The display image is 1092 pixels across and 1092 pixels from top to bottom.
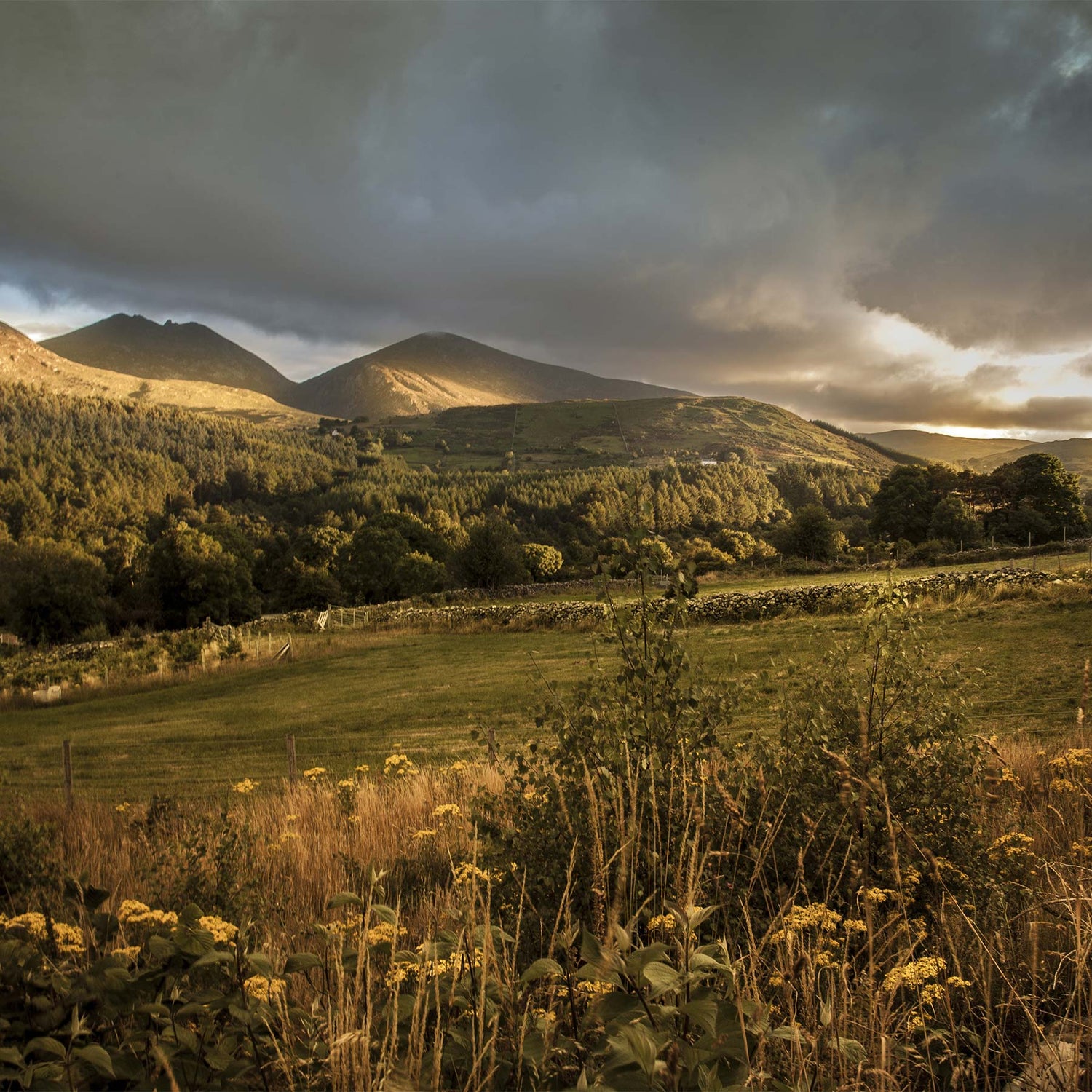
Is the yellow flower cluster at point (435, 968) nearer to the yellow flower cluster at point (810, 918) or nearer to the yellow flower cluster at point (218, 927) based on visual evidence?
the yellow flower cluster at point (218, 927)

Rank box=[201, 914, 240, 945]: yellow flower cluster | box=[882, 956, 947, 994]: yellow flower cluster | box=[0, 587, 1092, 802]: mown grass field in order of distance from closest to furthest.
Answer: box=[201, 914, 240, 945]: yellow flower cluster
box=[882, 956, 947, 994]: yellow flower cluster
box=[0, 587, 1092, 802]: mown grass field

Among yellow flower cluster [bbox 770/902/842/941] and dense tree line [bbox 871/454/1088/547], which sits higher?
dense tree line [bbox 871/454/1088/547]

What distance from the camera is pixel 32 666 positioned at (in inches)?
1544

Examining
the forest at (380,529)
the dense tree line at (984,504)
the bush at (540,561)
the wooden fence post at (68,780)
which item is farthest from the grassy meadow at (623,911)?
the bush at (540,561)

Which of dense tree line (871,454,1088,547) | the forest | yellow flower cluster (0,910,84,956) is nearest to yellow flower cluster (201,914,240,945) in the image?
yellow flower cluster (0,910,84,956)

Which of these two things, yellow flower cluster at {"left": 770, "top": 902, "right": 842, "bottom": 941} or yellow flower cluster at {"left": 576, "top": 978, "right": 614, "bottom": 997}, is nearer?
yellow flower cluster at {"left": 576, "top": 978, "right": 614, "bottom": 997}

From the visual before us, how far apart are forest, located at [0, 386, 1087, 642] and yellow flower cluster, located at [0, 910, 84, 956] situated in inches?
143

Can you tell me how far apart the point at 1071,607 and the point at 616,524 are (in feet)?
78.9

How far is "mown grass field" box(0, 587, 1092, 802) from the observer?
14.6 m

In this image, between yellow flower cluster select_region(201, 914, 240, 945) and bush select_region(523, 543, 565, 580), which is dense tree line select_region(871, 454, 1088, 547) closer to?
bush select_region(523, 543, 565, 580)

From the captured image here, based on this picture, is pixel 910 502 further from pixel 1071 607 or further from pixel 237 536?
pixel 237 536

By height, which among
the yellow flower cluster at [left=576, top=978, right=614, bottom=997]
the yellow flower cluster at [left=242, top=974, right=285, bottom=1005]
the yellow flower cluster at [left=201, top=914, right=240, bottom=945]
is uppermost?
the yellow flower cluster at [left=201, top=914, right=240, bottom=945]

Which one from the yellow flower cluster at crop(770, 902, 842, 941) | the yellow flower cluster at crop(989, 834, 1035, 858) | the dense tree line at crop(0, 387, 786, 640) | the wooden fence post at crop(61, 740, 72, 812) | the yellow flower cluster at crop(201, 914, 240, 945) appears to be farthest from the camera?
the dense tree line at crop(0, 387, 786, 640)

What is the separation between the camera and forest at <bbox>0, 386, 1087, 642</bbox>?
68.0 m
